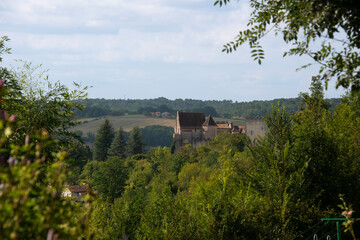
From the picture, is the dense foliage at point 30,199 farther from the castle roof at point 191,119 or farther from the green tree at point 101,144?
the castle roof at point 191,119

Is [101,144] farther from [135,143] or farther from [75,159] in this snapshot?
[75,159]

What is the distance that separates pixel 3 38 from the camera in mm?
15648

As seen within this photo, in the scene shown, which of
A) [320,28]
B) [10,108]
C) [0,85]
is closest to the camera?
[0,85]

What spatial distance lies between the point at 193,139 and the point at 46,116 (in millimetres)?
99250

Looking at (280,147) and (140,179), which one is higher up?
(280,147)

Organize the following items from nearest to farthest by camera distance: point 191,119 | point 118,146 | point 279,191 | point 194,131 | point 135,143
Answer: point 279,191
point 118,146
point 135,143
point 194,131
point 191,119

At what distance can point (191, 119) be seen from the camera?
118938mm

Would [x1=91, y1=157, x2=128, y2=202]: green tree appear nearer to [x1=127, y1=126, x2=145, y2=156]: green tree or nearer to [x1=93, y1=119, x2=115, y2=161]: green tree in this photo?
[x1=93, y1=119, x2=115, y2=161]: green tree

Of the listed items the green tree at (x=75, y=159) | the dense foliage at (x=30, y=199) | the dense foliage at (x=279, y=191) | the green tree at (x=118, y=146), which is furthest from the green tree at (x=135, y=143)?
the dense foliage at (x=30, y=199)

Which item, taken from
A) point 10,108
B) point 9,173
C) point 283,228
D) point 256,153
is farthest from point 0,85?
point 256,153

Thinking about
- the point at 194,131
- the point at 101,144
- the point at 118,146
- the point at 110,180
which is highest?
the point at 194,131

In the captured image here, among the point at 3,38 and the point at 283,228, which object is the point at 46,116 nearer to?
the point at 3,38

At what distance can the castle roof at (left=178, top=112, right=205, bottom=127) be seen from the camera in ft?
382

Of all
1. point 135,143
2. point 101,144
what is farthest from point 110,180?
point 135,143
